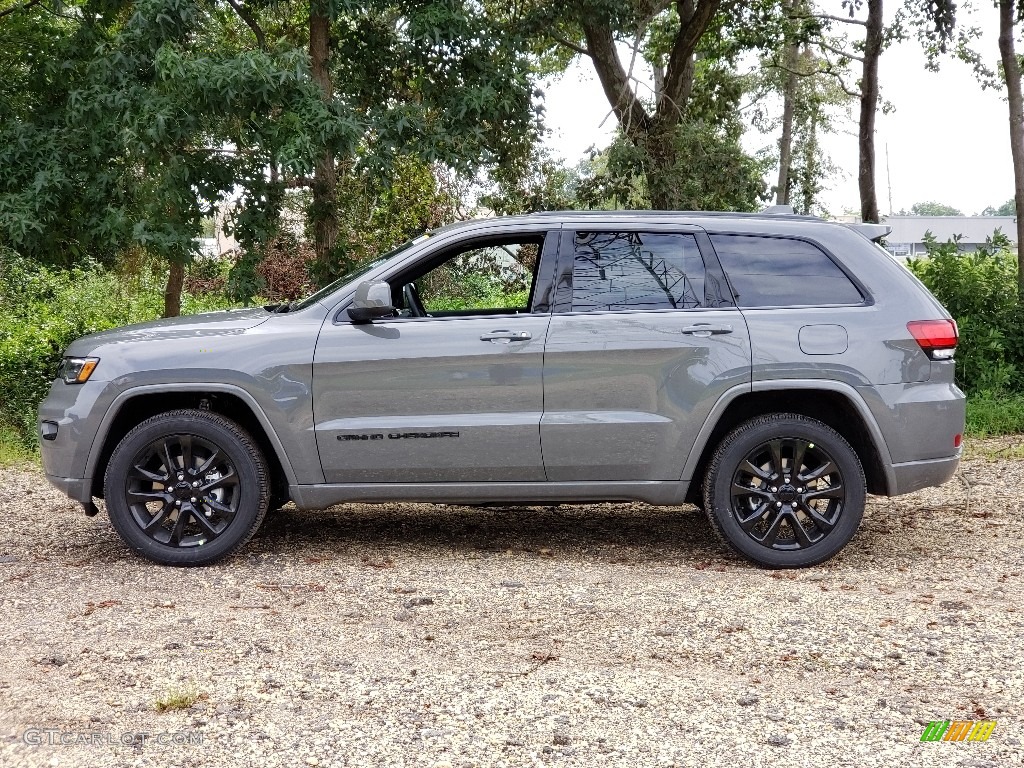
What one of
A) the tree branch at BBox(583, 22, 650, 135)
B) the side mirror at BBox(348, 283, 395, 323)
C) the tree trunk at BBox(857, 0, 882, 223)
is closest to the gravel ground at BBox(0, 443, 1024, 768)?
the side mirror at BBox(348, 283, 395, 323)

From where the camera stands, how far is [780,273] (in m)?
5.84

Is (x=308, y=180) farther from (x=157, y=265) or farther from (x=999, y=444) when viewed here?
(x=999, y=444)

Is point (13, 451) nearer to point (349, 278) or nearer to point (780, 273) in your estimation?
point (349, 278)

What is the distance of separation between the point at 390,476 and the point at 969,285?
25.8ft

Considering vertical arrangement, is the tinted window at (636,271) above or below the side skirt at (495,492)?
above

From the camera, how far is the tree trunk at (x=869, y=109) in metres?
14.1

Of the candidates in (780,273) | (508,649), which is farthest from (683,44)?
(508,649)

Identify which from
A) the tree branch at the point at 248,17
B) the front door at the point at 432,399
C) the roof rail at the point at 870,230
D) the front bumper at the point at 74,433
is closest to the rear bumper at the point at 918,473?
the roof rail at the point at 870,230

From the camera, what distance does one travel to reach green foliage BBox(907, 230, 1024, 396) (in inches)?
438

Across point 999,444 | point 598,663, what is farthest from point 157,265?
point 598,663

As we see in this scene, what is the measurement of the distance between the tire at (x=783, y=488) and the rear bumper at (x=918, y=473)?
17 cm

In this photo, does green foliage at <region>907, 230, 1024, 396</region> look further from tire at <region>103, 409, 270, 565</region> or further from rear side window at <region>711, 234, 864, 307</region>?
tire at <region>103, 409, 270, 565</region>

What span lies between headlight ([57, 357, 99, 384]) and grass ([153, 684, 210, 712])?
229 centimetres

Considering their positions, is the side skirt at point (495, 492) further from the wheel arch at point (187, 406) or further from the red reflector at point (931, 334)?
the red reflector at point (931, 334)
